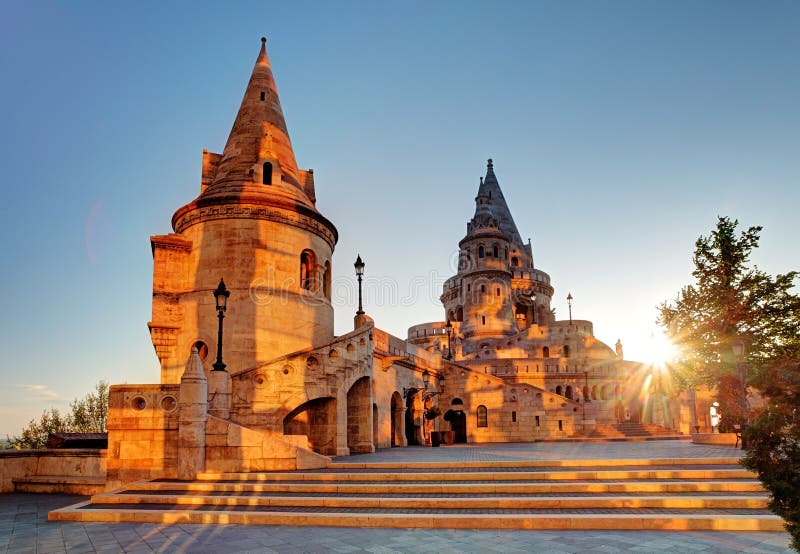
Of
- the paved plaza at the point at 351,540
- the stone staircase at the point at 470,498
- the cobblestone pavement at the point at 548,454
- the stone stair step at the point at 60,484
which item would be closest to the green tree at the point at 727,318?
the cobblestone pavement at the point at 548,454

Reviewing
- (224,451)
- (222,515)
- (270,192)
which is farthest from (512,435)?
(222,515)

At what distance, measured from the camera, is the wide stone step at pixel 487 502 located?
9.26 metres

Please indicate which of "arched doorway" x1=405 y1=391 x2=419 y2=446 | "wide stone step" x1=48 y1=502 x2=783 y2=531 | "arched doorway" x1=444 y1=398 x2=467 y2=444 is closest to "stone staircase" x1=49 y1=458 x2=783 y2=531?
"wide stone step" x1=48 y1=502 x2=783 y2=531

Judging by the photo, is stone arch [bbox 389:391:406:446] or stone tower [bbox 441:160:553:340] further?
stone tower [bbox 441:160:553:340]

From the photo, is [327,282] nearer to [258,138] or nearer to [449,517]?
[258,138]

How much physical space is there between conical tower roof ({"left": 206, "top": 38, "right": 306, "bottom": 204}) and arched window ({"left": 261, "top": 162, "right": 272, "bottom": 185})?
0.25 meters

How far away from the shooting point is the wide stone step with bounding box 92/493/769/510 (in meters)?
9.26

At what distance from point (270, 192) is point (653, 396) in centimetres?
3972

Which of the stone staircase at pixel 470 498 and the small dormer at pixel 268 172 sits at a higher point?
the small dormer at pixel 268 172

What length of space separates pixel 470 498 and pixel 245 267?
47.1ft

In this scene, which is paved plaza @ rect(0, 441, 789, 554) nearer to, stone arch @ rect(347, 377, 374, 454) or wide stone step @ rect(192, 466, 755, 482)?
wide stone step @ rect(192, 466, 755, 482)

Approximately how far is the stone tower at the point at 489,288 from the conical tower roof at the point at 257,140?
1403 inches

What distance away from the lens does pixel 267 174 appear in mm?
23578

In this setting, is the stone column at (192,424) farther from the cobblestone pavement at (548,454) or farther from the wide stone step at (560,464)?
the cobblestone pavement at (548,454)
